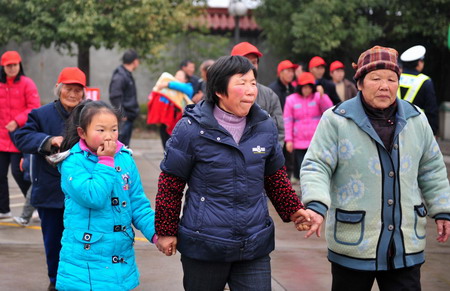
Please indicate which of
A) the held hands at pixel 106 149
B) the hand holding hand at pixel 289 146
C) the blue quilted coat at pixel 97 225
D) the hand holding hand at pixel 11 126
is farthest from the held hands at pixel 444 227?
the hand holding hand at pixel 289 146

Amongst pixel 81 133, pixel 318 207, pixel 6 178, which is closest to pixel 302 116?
pixel 6 178

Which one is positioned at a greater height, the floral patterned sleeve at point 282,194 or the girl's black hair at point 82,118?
the girl's black hair at point 82,118

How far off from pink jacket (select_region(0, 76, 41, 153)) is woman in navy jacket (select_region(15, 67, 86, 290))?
3.32m

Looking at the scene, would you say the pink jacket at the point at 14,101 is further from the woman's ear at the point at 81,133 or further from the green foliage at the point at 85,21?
the green foliage at the point at 85,21

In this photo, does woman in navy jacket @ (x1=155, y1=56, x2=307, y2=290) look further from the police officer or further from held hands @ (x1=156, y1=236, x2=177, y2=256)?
the police officer

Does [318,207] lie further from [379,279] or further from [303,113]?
[303,113]

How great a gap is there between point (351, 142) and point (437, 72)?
1890 cm

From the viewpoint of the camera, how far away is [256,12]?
21969 mm

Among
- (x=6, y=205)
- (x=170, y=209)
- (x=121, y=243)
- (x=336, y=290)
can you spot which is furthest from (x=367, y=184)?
(x=6, y=205)

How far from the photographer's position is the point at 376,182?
407cm

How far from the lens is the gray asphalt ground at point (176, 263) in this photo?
6.13 meters

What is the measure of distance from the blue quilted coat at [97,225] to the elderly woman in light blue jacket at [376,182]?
0.98m

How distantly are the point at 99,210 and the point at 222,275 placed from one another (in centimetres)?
81

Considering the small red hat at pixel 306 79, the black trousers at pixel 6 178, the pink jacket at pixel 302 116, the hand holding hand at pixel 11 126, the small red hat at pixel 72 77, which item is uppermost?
the small red hat at pixel 72 77
